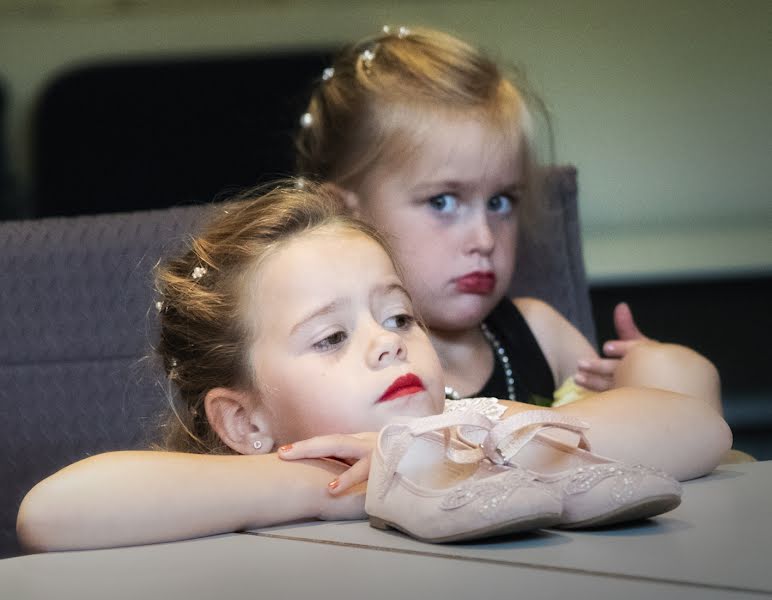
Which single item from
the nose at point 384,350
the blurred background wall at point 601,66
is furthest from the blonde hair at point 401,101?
the blurred background wall at point 601,66

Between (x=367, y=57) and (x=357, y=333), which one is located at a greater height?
(x=367, y=57)

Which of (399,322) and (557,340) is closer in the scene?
(399,322)

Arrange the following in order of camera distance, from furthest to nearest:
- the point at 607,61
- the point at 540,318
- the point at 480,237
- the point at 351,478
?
the point at 607,61 → the point at 540,318 → the point at 480,237 → the point at 351,478

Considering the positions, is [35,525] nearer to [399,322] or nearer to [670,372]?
[399,322]

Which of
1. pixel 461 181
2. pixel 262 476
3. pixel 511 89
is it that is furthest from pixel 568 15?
pixel 262 476

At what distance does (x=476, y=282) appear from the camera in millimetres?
1636

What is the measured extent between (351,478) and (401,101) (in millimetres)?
865

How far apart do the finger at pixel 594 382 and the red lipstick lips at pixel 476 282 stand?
0.70 feet

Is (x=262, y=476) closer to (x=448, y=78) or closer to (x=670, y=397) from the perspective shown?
(x=670, y=397)

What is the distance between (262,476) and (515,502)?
0.25 meters

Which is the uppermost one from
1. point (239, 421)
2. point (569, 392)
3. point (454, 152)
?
point (454, 152)

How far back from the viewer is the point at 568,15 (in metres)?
3.39

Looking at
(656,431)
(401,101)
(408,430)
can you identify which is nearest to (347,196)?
(401,101)

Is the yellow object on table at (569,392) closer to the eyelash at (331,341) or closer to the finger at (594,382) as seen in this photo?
the finger at (594,382)
